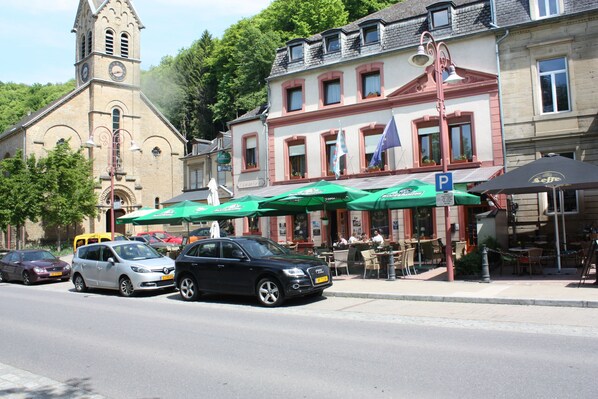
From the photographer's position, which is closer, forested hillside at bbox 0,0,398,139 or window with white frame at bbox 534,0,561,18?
window with white frame at bbox 534,0,561,18

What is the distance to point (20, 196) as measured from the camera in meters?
34.1

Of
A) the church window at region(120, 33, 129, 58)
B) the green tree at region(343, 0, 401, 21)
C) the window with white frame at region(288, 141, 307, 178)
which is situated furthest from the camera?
the church window at region(120, 33, 129, 58)

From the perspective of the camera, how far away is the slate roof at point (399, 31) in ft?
70.0

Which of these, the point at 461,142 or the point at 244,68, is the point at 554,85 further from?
the point at 244,68

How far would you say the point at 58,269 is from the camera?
19.1 meters

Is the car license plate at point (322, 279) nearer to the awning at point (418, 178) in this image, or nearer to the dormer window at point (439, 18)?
the awning at point (418, 178)

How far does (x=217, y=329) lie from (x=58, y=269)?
12.9m

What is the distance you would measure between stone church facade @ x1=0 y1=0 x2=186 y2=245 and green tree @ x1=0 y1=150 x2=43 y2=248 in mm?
5379

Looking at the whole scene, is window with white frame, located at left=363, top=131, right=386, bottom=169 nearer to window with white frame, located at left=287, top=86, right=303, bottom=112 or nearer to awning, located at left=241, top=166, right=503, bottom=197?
awning, located at left=241, top=166, right=503, bottom=197

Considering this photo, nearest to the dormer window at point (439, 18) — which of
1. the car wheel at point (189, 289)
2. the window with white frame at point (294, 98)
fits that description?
the window with white frame at point (294, 98)

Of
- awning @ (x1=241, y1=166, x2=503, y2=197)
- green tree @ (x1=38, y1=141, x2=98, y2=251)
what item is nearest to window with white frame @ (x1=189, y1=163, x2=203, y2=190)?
green tree @ (x1=38, y1=141, x2=98, y2=251)

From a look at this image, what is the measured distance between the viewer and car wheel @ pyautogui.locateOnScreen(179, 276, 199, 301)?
→ 12641 mm

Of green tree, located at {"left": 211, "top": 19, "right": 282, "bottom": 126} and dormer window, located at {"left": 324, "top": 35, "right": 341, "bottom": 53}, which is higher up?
green tree, located at {"left": 211, "top": 19, "right": 282, "bottom": 126}

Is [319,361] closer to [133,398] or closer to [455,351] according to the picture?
[455,351]
